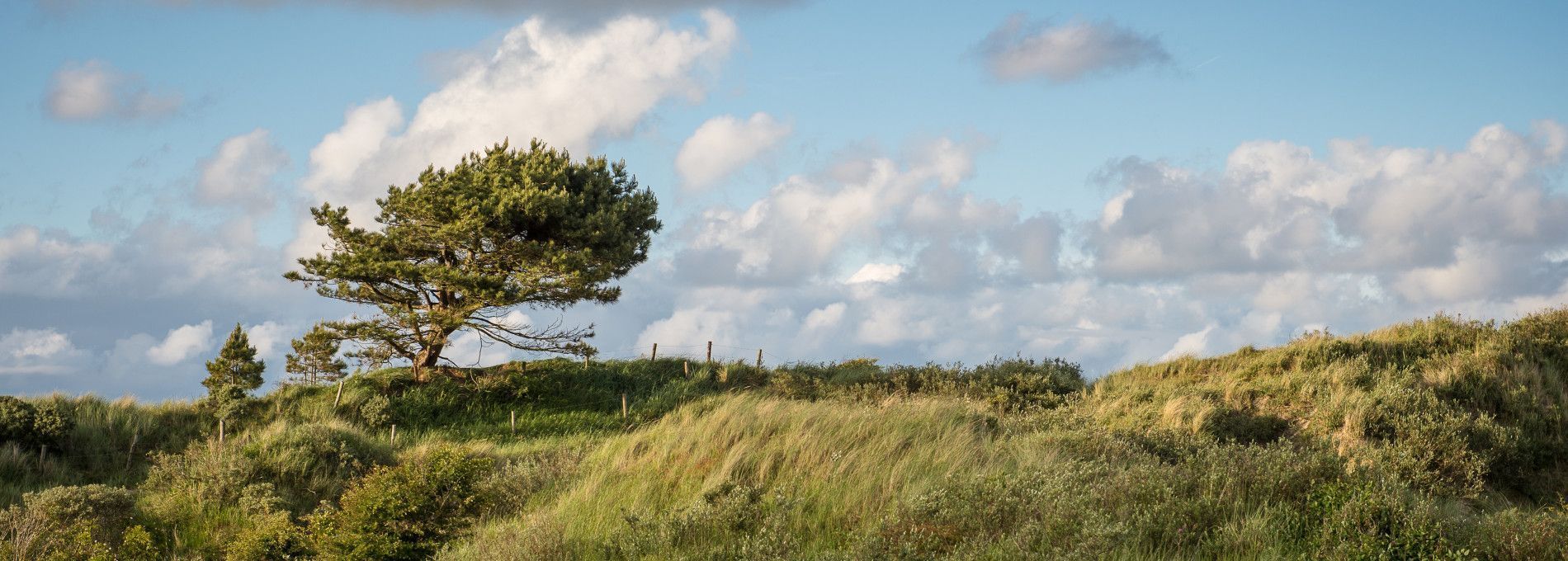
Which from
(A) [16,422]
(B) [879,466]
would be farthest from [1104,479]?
(A) [16,422]

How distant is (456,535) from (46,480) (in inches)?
546

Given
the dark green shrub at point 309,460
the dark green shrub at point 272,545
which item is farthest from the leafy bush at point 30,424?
the dark green shrub at point 272,545

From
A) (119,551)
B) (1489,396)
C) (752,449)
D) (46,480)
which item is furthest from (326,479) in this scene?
(1489,396)

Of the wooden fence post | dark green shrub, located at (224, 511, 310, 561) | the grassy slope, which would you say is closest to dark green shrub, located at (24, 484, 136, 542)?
dark green shrub, located at (224, 511, 310, 561)

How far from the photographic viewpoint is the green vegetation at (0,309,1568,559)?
7.41m

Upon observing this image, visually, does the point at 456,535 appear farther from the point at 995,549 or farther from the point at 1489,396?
the point at 1489,396

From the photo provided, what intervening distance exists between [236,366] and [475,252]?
7.23 meters

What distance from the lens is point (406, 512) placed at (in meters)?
10.1

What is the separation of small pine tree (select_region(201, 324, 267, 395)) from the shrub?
18327mm

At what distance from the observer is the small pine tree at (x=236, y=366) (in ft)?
86.9

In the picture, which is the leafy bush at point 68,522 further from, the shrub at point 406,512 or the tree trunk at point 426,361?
the tree trunk at point 426,361

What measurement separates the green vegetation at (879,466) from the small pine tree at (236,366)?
5.34ft

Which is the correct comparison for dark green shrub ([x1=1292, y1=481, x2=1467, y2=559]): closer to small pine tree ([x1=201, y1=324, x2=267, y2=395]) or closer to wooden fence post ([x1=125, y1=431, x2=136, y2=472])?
wooden fence post ([x1=125, y1=431, x2=136, y2=472])

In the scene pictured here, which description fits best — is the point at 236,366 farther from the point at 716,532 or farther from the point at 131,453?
the point at 716,532
